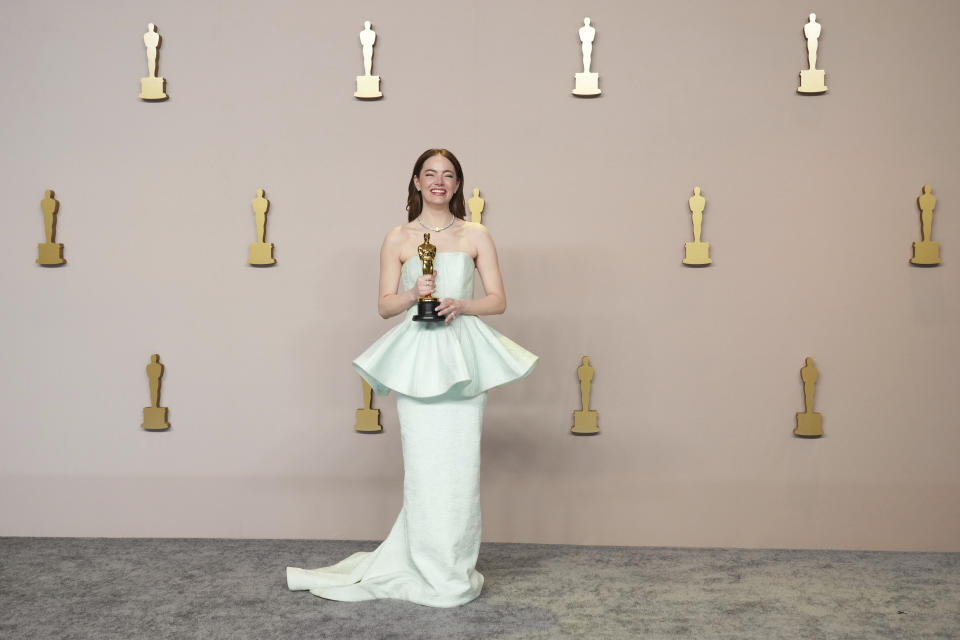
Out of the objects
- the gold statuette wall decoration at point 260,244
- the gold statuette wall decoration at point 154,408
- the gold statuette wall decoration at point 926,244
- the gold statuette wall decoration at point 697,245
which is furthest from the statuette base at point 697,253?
the gold statuette wall decoration at point 154,408

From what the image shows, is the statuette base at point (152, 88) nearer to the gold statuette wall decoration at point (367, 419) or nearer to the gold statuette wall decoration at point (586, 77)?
the gold statuette wall decoration at point (367, 419)

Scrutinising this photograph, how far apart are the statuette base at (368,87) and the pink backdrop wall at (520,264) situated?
9 centimetres

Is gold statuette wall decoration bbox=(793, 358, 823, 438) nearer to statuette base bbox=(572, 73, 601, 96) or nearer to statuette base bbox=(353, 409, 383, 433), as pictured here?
statuette base bbox=(572, 73, 601, 96)

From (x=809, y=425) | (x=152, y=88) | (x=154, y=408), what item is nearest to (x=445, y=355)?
(x=154, y=408)

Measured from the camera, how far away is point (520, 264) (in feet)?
14.7

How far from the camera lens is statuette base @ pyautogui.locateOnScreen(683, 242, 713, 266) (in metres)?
4.40

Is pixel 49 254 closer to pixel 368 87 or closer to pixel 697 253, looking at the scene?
pixel 368 87

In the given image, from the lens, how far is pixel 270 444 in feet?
15.0

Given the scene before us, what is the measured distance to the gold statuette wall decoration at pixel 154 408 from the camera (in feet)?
15.0

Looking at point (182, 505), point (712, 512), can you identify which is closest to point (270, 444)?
point (182, 505)

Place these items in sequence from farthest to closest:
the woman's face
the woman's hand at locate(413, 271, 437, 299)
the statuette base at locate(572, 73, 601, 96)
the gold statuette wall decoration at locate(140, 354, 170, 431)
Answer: the gold statuette wall decoration at locate(140, 354, 170, 431)
the statuette base at locate(572, 73, 601, 96)
the woman's face
the woman's hand at locate(413, 271, 437, 299)

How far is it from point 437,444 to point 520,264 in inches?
51.5

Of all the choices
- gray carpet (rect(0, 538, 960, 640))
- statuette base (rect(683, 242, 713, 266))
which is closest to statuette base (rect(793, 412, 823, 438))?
gray carpet (rect(0, 538, 960, 640))

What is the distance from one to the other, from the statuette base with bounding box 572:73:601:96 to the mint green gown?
4.42ft
